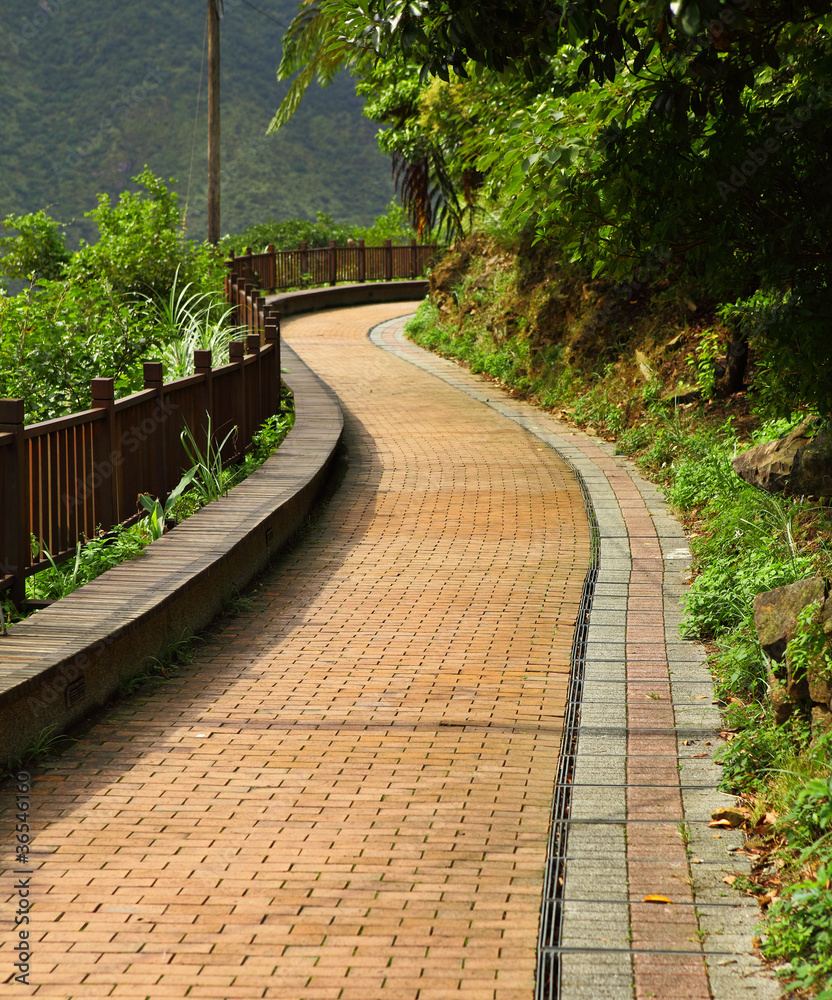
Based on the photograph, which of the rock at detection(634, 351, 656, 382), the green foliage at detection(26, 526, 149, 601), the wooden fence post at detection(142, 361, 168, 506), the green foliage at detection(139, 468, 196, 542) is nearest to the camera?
the green foliage at detection(26, 526, 149, 601)

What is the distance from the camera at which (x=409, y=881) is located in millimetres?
3895

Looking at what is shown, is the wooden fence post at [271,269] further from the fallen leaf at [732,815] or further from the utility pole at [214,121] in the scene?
the fallen leaf at [732,815]

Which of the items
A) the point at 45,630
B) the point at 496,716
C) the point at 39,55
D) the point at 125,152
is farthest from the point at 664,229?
the point at 39,55

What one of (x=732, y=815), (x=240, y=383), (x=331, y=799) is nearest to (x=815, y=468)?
(x=732, y=815)

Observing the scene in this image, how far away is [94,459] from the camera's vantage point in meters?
6.97

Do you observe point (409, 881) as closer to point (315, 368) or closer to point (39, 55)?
point (315, 368)

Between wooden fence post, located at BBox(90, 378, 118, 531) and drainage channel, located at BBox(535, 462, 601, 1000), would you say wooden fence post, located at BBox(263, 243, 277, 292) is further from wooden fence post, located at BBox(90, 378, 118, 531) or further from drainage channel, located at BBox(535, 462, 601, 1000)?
drainage channel, located at BBox(535, 462, 601, 1000)

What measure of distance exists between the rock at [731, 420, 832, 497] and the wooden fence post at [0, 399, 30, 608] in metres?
4.93

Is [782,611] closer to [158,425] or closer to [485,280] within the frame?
[158,425]

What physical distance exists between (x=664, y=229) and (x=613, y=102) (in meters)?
1.47

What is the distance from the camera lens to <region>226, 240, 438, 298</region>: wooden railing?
27.4 meters

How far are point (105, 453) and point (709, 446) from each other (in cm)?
548

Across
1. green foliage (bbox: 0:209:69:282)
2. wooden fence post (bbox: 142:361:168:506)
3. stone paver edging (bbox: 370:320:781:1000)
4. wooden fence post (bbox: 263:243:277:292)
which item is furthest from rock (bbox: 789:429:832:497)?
wooden fence post (bbox: 263:243:277:292)

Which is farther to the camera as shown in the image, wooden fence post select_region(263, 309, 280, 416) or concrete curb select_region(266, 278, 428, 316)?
concrete curb select_region(266, 278, 428, 316)
